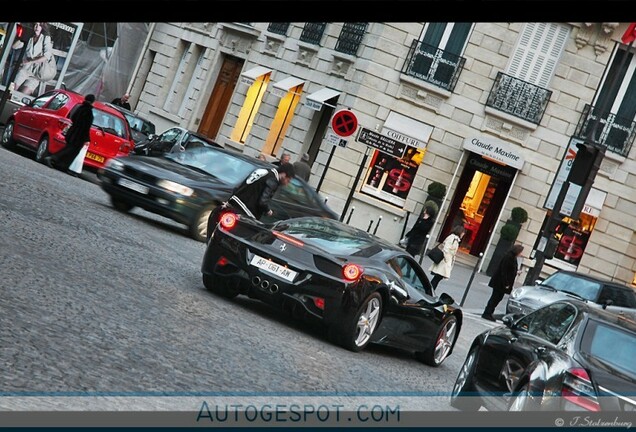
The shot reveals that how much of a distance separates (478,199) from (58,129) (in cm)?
1450

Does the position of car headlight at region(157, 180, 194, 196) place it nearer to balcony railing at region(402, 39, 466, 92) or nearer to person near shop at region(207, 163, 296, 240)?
person near shop at region(207, 163, 296, 240)

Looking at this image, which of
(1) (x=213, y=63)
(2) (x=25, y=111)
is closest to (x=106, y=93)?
(1) (x=213, y=63)

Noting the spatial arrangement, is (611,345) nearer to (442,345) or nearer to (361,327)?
(361,327)

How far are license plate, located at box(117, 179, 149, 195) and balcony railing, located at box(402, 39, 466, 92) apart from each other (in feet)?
59.6

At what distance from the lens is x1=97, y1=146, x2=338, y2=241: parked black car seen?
64.4 feet

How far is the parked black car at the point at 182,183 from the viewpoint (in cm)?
1964

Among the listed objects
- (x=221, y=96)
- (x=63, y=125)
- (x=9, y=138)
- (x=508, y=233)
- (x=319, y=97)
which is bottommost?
(x=9, y=138)

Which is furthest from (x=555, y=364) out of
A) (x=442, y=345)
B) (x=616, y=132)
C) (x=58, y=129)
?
(x=616, y=132)

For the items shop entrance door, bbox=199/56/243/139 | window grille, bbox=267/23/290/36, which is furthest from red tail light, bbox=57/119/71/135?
shop entrance door, bbox=199/56/243/139

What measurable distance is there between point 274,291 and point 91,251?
83.5 inches

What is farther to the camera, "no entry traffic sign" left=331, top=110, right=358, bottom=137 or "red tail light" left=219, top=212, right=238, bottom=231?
"no entry traffic sign" left=331, top=110, right=358, bottom=137

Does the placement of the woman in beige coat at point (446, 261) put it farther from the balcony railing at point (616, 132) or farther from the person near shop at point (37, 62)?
the person near shop at point (37, 62)

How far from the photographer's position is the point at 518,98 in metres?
36.5
